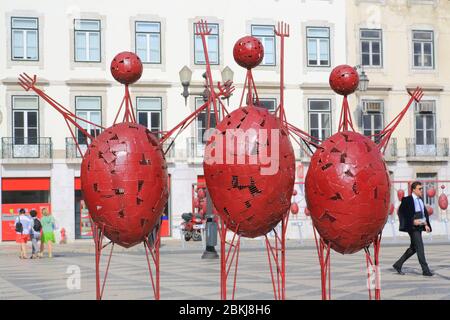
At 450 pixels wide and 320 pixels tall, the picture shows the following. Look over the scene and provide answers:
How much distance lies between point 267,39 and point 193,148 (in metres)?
4.71

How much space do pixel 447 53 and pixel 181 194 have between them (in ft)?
37.0

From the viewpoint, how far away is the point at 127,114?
6344 millimetres

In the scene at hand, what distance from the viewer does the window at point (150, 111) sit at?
27828mm

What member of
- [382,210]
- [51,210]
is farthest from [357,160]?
[51,210]

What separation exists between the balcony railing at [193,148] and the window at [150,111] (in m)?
1.09

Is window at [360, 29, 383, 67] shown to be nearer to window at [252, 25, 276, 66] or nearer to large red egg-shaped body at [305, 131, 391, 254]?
window at [252, 25, 276, 66]

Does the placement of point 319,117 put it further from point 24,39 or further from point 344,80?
point 344,80

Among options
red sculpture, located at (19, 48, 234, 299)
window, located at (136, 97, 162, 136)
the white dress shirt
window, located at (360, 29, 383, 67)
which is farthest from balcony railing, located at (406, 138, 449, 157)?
red sculpture, located at (19, 48, 234, 299)

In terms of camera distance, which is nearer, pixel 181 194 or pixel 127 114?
pixel 127 114

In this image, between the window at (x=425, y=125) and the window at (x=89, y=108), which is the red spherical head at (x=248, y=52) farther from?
the window at (x=425, y=125)

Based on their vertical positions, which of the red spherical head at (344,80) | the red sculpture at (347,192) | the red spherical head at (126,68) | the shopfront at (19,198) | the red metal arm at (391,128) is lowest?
the shopfront at (19,198)

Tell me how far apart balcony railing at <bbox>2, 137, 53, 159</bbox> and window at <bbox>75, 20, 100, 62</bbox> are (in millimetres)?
3057

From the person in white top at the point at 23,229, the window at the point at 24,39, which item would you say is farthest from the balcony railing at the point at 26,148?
the person in white top at the point at 23,229

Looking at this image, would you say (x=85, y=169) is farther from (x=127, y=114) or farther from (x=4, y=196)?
(x=4, y=196)
